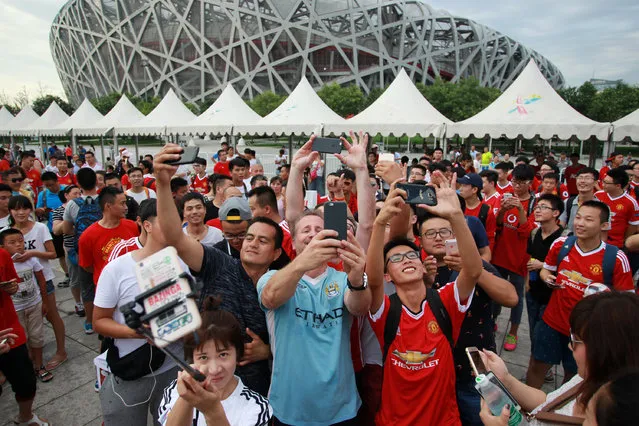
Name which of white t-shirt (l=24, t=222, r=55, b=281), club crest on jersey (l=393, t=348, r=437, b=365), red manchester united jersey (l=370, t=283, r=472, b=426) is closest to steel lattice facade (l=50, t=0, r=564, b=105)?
white t-shirt (l=24, t=222, r=55, b=281)

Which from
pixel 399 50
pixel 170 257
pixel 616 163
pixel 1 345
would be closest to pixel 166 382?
pixel 1 345

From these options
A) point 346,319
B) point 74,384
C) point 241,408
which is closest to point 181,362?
point 241,408

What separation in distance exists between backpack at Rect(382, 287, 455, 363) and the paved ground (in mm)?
2385

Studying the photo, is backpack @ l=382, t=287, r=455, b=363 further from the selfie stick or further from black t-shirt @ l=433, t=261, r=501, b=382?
the selfie stick

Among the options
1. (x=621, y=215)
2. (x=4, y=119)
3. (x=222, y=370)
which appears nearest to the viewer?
(x=222, y=370)

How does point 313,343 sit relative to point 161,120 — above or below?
below

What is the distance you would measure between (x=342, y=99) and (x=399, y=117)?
2701cm

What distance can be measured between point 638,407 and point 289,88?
60732 mm

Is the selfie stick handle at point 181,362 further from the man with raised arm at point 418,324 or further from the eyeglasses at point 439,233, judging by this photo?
the eyeglasses at point 439,233

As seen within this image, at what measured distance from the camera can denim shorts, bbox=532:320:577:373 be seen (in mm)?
3020

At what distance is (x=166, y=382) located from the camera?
2320 millimetres

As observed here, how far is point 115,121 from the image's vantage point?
18.2 meters

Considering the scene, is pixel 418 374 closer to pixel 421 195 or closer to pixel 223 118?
pixel 421 195

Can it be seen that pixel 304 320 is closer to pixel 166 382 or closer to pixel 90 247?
pixel 166 382
